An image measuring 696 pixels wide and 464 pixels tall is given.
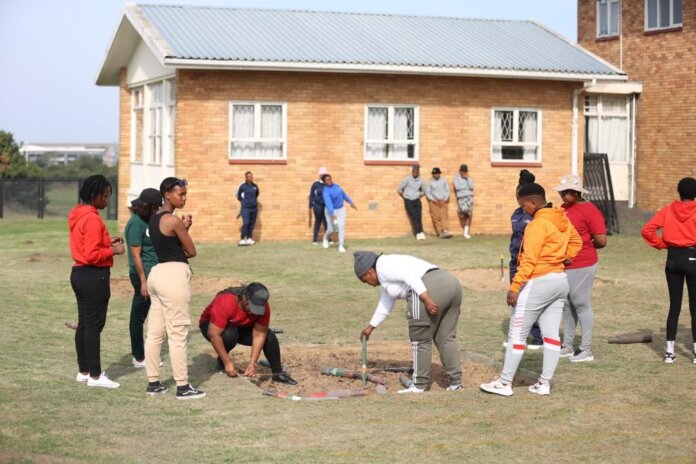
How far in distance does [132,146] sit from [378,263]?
78.8ft

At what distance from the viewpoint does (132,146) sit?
3291 centimetres

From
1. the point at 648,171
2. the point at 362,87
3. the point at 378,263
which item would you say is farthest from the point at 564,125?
the point at 378,263

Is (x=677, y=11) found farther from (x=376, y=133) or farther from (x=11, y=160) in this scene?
(x=11, y=160)

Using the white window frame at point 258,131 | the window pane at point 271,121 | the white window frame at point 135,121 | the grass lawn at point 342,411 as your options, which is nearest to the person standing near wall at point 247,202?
the white window frame at point 258,131

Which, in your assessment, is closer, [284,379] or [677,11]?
[284,379]

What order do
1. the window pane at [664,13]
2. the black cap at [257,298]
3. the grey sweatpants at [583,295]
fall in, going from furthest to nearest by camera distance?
the window pane at [664,13] < the grey sweatpants at [583,295] < the black cap at [257,298]

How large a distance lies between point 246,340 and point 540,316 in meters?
2.86

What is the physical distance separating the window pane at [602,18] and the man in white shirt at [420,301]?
80.7 ft

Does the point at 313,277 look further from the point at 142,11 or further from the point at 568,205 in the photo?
the point at 142,11

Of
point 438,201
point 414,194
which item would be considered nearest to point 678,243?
point 414,194

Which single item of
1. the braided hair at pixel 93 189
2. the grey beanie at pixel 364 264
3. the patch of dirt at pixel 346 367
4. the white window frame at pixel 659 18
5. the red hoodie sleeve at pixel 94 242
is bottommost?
the patch of dirt at pixel 346 367

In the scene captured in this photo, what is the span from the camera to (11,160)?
1987 inches

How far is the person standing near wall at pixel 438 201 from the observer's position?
91.8 ft

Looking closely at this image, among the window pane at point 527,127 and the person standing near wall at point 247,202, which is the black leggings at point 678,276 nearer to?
the person standing near wall at point 247,202
